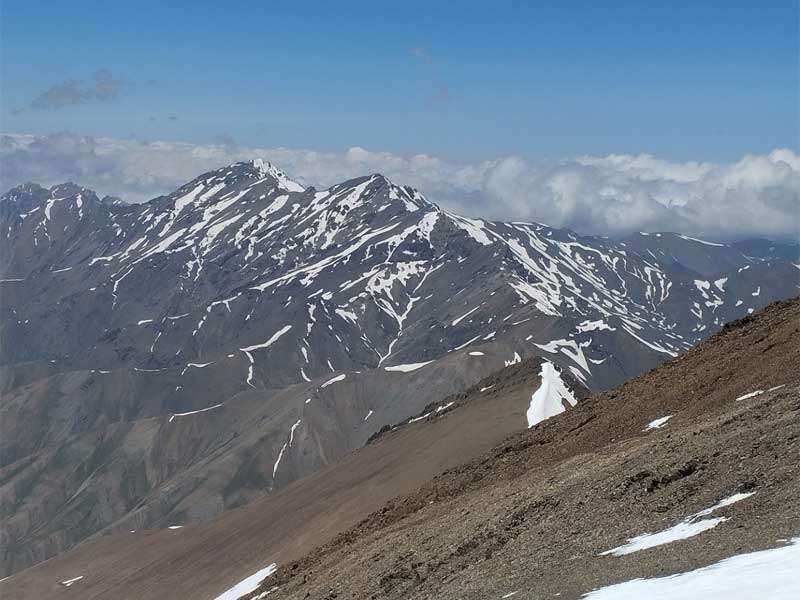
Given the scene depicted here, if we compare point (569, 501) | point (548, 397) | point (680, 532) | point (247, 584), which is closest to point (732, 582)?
point (680, 532)

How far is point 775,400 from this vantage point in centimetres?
3709

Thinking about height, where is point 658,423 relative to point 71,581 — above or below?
above

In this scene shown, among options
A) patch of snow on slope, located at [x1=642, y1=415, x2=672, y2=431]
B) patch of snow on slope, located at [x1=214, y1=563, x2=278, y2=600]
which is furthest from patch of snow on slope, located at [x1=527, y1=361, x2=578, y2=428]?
patch of snow on slope, located at [x1=642, y1=415, x2=672, y2=431]

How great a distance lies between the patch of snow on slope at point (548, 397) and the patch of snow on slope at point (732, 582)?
189 feet

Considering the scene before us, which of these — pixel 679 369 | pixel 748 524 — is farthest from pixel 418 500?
pixel 748 524

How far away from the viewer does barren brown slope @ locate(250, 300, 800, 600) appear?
26.2 m

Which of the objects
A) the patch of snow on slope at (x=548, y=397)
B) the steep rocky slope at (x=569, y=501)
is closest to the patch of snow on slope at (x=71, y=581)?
the steep rocky slope at (x=569, y=501)

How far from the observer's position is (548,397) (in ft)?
293

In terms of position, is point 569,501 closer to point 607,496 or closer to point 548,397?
point 607,496

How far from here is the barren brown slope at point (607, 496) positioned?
85.9 ft

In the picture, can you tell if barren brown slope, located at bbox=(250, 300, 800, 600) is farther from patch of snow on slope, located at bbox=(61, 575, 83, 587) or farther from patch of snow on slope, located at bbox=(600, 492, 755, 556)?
patch of snow on slope, located at bbox=(61, 575, 83, 587)

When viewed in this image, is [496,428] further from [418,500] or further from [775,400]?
[775,400]

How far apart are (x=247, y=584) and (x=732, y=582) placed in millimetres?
47253

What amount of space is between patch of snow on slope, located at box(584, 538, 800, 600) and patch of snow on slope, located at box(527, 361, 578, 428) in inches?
2265
